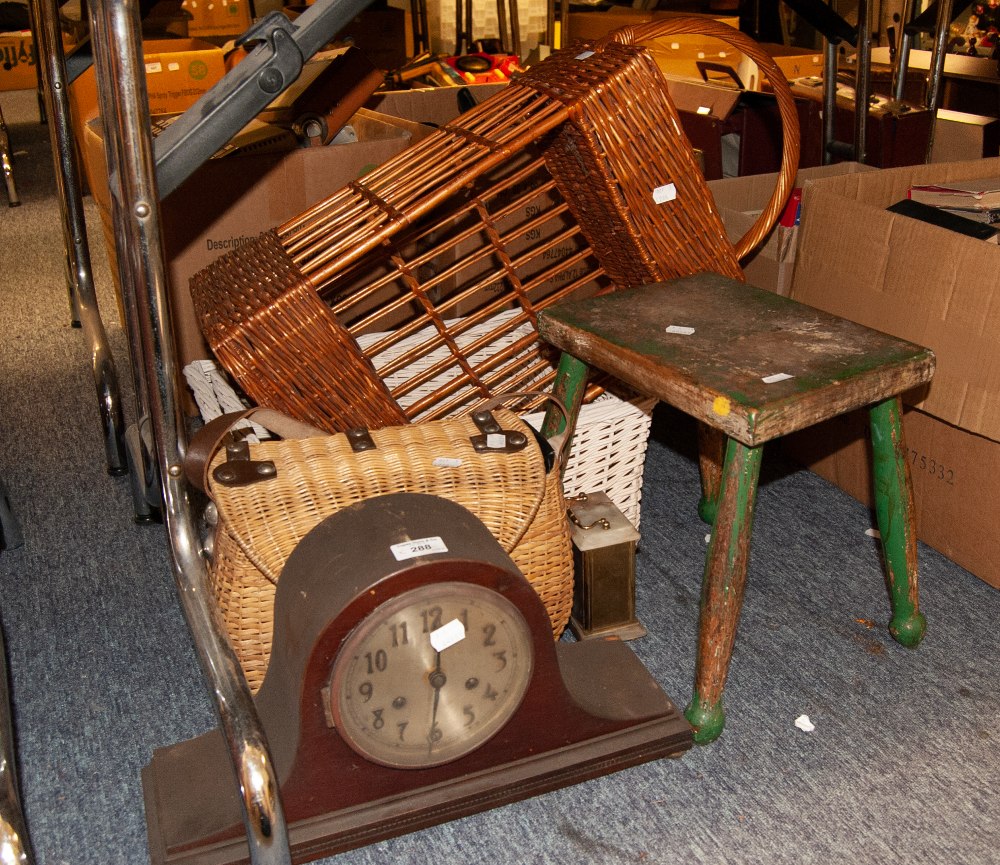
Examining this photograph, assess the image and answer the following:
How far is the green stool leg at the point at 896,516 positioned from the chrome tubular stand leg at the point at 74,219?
123cm

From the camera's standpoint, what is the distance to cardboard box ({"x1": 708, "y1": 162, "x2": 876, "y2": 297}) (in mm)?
1779

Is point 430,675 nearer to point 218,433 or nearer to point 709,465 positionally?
point 218,433

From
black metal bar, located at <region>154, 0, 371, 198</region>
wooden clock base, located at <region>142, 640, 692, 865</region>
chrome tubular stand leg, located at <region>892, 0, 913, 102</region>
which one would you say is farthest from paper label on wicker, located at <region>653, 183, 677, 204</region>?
chrome tubular stand leg, located at <region>892, 0, 913, 102</region>

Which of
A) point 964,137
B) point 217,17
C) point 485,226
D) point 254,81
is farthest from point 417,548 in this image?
point 217,17

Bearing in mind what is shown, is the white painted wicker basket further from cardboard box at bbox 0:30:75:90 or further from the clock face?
cardboard box at bbox 0:30:75:90

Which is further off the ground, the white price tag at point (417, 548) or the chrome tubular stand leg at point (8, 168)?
the white price tag at point (417, 548)

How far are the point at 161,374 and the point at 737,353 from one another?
64 centimetres

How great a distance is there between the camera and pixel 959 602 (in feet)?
4.81

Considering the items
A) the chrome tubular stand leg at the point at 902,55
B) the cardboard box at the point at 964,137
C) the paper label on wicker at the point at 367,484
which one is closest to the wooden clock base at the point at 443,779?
the paper label on wicker at the point at 367,484

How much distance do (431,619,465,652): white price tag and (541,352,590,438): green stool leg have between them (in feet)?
1.33

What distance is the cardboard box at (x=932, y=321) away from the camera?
4.59 feet

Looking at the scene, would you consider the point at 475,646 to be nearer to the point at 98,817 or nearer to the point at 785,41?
the point at 98,817

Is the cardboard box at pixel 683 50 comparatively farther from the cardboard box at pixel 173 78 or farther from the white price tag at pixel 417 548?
the white price tag at pixel 417 548

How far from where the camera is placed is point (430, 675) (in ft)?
3.24
